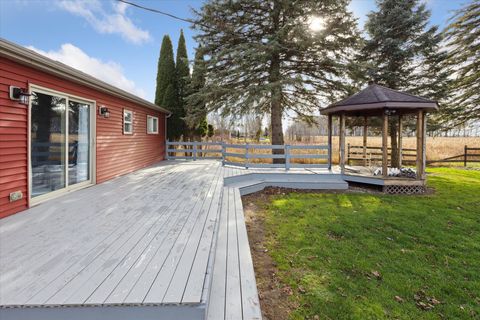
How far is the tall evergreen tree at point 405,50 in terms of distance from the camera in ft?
35.6

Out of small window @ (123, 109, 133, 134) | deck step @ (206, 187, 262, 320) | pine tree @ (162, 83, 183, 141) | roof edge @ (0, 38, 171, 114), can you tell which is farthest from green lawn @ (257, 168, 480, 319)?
pine tree @ (162, 83, 183, 141)

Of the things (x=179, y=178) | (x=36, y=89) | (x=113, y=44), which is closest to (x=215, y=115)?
(x=179, y=178)

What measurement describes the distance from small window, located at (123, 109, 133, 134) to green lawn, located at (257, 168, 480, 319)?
5111mm

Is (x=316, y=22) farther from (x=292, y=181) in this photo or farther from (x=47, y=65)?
(x=47, y=65)

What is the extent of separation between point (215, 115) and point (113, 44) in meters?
6.28

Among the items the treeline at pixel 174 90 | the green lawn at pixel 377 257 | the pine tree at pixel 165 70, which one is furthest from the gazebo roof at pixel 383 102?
the pine tree at pixel 165 70

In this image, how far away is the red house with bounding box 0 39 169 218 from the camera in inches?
146

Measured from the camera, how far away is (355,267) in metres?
3.11

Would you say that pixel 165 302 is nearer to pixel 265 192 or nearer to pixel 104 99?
pixel 265 192

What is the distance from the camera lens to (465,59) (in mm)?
11172

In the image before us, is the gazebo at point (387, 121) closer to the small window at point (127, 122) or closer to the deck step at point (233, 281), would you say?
the deck step at point (233, 281)

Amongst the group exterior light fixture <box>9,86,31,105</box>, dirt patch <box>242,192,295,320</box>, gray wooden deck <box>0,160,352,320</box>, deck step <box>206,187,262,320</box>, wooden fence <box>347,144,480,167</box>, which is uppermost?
exterior light fixture <box>9,86,31,105</box>

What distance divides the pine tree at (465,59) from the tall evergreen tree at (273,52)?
5.52 metres

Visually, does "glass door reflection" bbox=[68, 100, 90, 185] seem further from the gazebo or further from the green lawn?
the gazebo
